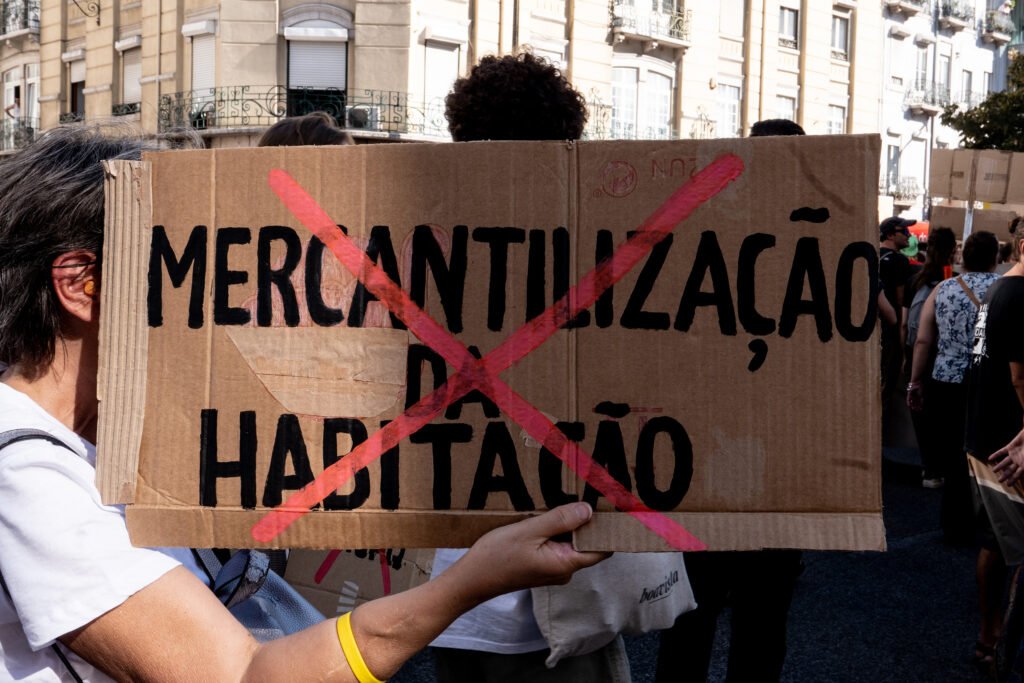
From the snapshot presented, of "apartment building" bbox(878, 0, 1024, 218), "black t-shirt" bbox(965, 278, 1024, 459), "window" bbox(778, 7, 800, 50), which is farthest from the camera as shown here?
"apartment building" bbox(878, 0, 1024, 218)

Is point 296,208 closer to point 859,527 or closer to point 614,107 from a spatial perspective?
point 859,527

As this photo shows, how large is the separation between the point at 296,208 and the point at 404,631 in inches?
22.5

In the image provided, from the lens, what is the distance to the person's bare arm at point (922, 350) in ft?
21.4

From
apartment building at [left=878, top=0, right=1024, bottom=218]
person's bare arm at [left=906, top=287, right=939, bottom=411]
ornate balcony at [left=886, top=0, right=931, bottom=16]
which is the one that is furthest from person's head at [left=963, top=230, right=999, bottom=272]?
ornate balcony at [left=886, top=0, right=931, bottom=16]

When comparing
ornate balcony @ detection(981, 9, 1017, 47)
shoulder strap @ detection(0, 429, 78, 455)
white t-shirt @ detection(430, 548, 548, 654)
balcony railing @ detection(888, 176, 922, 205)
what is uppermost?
ornate balcony @ detection(981, 9, 1017, 47)

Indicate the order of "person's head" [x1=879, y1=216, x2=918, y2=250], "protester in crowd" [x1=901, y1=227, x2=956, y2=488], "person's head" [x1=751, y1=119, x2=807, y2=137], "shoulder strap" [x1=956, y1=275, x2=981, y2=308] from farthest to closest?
"person's head" [x1=879, y1=216, x2=918, y2=250] → "protester in crowd" [x1=901, y1=227, x2=956, y2=488] → "shoulder strap" [x1=956, y1=275, x2=981, y2=308] → "person's head" [x1=751, y1=119, x2=807, y2=137]

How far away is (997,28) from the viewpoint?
3950cm

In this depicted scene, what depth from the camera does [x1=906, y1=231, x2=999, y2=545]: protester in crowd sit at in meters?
6.06

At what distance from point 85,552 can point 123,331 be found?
0.96ft

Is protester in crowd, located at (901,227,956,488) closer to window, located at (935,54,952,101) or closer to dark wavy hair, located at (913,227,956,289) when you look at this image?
dark wavy hair, located at (913,227,956,289)

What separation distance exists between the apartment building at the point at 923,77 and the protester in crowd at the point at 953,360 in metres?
28.4

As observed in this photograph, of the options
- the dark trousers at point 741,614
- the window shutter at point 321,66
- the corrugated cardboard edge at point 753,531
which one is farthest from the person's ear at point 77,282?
the window shutter at point 321,66

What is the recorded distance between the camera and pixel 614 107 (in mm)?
27453

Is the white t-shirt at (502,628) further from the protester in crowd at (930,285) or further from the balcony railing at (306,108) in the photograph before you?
the balcony railing at (306,108)
